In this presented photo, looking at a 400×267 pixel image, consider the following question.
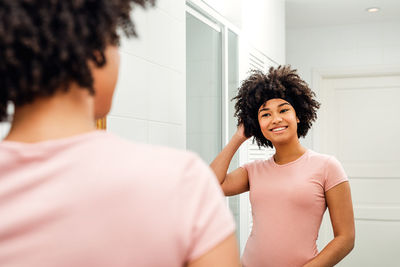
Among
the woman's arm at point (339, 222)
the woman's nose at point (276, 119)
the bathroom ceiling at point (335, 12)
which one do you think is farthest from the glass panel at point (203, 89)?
the bathroom ceiling at point (335, 12)

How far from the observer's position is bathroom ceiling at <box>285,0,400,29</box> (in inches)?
127

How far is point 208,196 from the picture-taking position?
41cm

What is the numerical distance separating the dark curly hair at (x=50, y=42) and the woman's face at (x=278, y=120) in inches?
44.7

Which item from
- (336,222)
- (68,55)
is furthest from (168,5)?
(68,55)

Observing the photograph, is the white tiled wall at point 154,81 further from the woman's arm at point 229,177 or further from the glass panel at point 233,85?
the glass panel at point 233,85

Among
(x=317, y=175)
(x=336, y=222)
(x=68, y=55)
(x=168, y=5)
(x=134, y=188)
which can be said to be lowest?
(x=336, y=222)

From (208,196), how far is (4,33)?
0.78 ft

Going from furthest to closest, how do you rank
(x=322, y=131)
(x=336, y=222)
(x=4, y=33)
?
1. (x=322, y=131)
2. (x=336, y=222)
3. (x=4, y=33)

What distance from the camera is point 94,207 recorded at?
385 mm

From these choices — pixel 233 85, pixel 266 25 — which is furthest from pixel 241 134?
pixel 266 25

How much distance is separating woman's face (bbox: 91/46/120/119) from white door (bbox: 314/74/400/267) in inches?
137

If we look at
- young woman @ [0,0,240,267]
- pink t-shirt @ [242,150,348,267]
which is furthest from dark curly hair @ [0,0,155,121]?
pink t-shirt @ [242,150,348,267]

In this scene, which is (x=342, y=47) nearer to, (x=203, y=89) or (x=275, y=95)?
(x=203, y=89)

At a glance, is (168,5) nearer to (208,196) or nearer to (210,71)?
(210,71)
